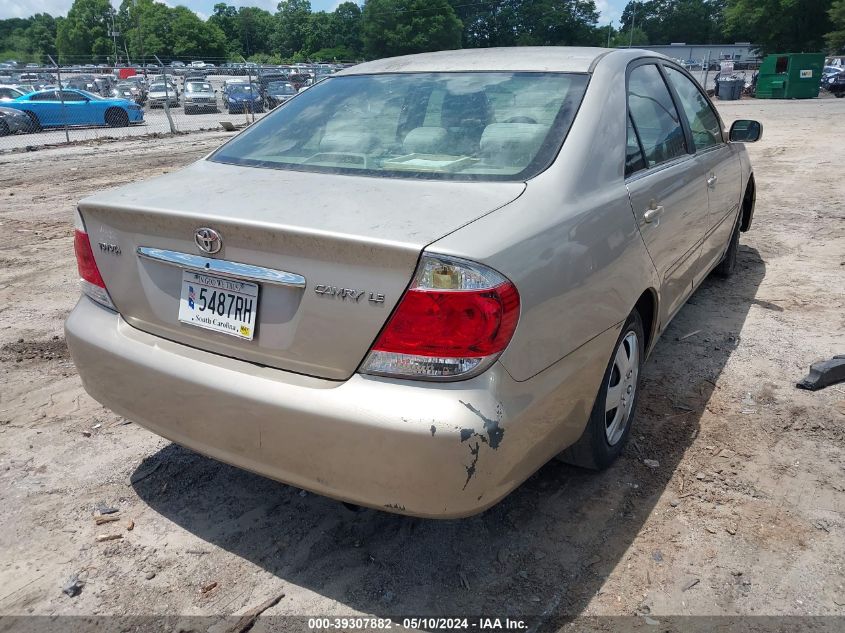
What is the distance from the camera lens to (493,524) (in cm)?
261

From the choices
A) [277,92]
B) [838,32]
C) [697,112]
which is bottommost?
[697,112]

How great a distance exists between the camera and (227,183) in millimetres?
2535

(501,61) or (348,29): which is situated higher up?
(348,29)

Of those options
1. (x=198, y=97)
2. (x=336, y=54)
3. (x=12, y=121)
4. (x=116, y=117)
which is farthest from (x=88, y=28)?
(x=12, y=121)

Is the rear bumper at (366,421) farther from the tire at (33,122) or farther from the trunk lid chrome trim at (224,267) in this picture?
the tire at (33,122)

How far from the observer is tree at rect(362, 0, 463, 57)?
9581 cm

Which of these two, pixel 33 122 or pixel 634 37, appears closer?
pixel 33 122

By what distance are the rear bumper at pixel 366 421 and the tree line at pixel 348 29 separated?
284 ft

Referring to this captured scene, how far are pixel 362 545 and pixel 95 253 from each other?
1.45m

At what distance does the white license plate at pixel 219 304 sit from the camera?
2.12 m

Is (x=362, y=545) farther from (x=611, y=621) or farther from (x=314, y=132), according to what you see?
(x=314, y=132)

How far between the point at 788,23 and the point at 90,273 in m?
79.7

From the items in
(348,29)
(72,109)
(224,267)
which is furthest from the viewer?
(348,29)

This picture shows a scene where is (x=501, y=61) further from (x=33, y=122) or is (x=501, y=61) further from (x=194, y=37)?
(x=194, y=37)
